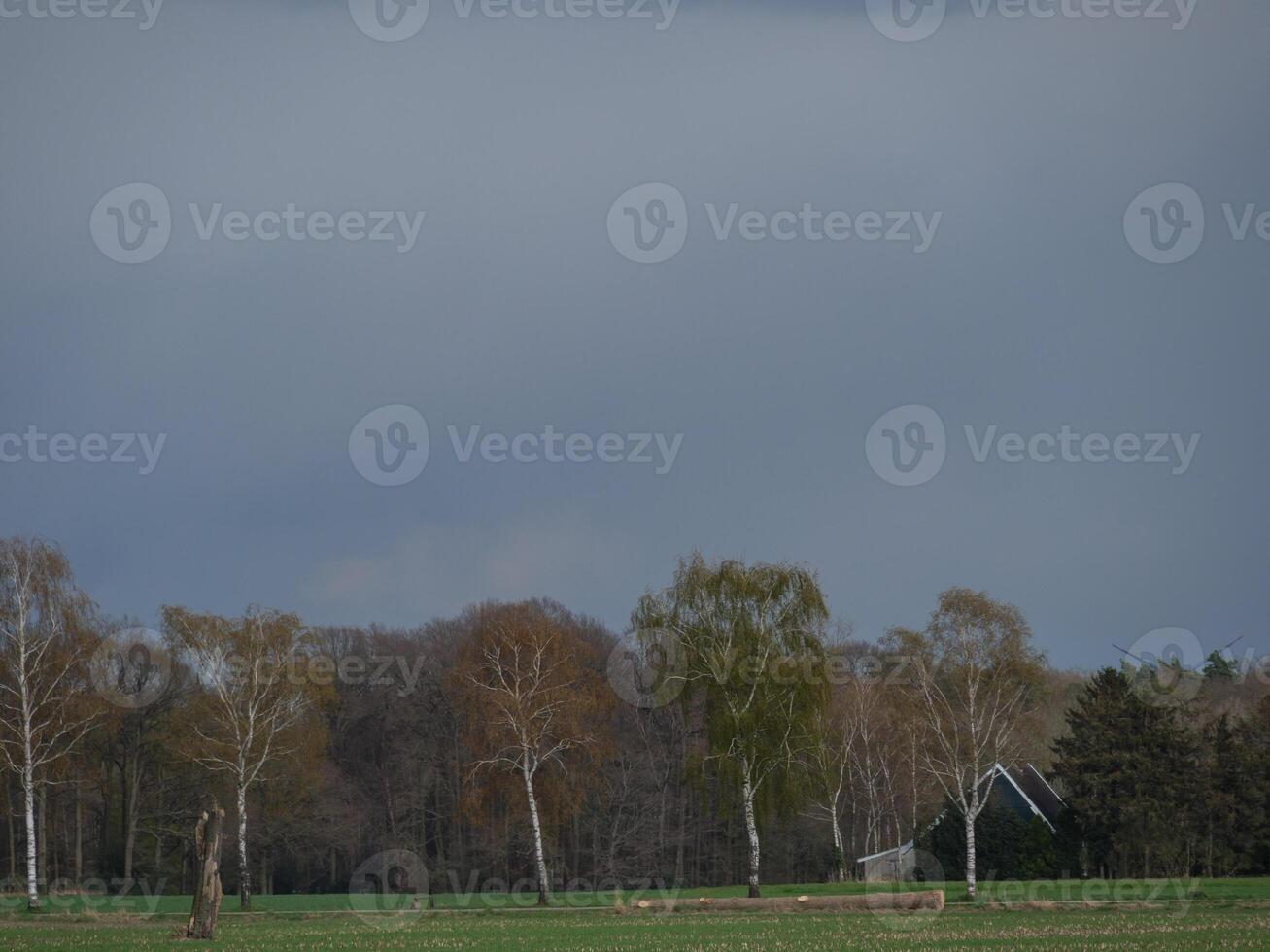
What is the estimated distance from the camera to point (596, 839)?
262 ft

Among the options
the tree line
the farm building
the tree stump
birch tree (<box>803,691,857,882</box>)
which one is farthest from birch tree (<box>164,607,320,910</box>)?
the farm building

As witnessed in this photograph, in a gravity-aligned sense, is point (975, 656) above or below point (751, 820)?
above

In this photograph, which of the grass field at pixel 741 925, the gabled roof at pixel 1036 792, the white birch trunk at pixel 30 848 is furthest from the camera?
the gabled roof at pixel 1036 792

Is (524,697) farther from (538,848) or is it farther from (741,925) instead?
(741,925)

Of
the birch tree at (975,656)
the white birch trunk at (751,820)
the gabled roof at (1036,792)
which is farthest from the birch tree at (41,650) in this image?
the gabled roof at (1036,792)

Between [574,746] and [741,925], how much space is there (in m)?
25.6

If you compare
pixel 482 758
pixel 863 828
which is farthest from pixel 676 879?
pixel 482 758

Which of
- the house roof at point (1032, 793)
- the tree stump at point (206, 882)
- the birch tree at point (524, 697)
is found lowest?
the house roof at point (1032, 793)

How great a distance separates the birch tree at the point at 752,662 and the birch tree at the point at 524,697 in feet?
18.0

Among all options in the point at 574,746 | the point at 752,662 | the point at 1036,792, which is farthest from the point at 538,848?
the point at 1036,792

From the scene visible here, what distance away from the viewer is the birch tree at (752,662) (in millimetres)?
54062

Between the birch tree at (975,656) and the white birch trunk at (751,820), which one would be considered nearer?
the birch tree at (975,656)

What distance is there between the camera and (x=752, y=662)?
178 ft

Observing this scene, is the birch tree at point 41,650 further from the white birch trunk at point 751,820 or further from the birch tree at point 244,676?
the white birch trunk at point 751,820
